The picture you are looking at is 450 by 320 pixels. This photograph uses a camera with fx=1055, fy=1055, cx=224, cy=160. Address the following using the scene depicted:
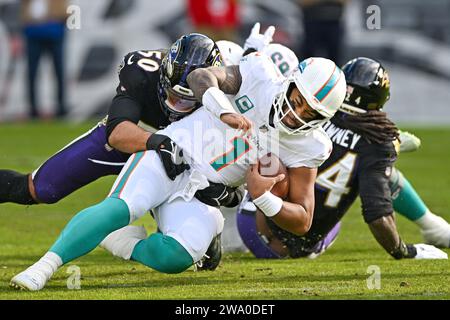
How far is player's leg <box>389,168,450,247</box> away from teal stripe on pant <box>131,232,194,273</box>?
177 centimetres

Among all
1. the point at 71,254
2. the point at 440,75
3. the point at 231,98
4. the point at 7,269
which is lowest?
the point at 440,75

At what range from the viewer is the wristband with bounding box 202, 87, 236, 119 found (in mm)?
4585

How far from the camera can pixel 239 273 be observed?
520cm

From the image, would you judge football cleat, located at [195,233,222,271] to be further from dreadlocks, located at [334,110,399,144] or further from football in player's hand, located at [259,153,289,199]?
dreadlocks, located at [334,110,399,144]

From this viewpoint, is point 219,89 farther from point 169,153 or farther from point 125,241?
point 125,241

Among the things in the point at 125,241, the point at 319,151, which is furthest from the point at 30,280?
the point at 319,151

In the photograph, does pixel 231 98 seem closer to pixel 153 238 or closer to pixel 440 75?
pixel 153 238

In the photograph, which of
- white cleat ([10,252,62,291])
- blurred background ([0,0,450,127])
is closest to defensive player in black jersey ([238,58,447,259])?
white cleat ([10,252,62,291])

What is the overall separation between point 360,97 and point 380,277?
1100 mm

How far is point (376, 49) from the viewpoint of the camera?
14.2 meters

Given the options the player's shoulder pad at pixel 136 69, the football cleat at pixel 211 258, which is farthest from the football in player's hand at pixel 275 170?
the player's shoulder pad at pixel 136 69

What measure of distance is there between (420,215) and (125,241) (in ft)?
6.24

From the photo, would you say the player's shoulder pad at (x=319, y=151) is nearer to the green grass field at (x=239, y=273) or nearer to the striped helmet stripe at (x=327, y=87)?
the striped helmet stripe at (x=327, y=87)

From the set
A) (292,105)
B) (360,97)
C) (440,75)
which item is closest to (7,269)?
(292,105)
